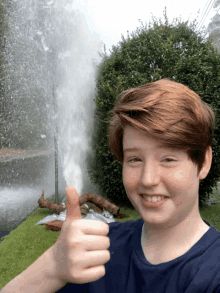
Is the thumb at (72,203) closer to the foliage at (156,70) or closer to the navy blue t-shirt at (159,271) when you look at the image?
the navy blue t-shirt at (159,271)

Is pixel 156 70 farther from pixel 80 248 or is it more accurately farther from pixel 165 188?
pixel 80 248

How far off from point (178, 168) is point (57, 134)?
5.34 m

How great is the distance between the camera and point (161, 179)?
953 mm

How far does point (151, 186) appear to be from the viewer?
37.5 inches

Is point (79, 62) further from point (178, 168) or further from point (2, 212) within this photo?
point (178, 168)

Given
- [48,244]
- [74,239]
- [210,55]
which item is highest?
[210,55]

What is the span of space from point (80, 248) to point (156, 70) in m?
4.76

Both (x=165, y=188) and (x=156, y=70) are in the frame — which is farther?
(x=156, y=70)

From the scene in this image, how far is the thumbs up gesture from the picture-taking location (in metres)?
0.82

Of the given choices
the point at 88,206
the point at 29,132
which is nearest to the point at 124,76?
the point at 29,132

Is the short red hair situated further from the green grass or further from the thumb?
the green grass

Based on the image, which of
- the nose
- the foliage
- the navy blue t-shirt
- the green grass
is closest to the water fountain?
the green grass

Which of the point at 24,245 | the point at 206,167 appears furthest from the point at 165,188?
the point at 24,245

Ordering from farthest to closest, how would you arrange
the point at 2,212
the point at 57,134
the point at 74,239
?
the point at 57,134
the point at 2,212
the point at 74,239
